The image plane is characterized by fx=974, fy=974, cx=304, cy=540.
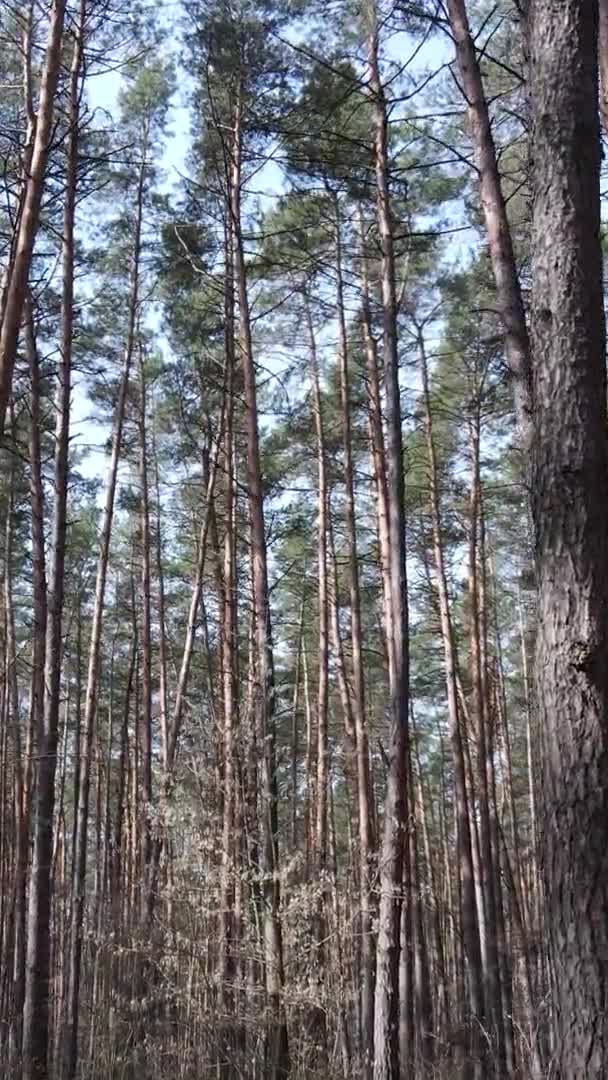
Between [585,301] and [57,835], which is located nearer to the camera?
[585,301]

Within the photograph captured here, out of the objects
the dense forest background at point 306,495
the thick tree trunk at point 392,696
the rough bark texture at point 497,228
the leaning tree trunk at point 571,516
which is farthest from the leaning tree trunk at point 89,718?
the leaning tree trunk at point 571,516

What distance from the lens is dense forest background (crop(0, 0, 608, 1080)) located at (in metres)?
3.11

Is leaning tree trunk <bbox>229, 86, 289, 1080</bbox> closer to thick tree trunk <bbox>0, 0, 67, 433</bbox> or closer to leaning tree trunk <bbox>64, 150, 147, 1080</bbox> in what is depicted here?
leaning tree trunk <bbox>64, 150, 147, 1080</bbox>

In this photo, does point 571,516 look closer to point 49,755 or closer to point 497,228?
point 497,228

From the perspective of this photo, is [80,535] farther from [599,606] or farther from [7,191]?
[599,606]

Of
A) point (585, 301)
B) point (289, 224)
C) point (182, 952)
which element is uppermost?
point (289, 224)

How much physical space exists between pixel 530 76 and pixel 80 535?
14829 millimetres

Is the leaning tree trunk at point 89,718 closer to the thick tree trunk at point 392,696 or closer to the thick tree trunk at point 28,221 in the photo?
the thick tree trunk at point 392,696

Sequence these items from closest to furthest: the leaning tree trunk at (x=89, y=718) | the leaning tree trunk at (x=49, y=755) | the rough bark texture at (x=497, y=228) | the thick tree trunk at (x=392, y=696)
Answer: the rough bark texture at (x=497, y=228), the thick tree trunk at (x=392, y=696), the leaning tree trunk at (x=49, y=755), the leaning tree trunk at (x=89, y=718)

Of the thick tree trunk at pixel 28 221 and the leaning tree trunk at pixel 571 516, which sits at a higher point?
the thick tree trunk at pixel 28 221

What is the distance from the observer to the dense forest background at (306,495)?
10.2ft

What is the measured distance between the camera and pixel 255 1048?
704 cm

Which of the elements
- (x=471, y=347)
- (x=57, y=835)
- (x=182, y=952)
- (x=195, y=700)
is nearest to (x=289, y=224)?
(x=471, y=347)

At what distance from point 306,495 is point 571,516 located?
40.9ft
